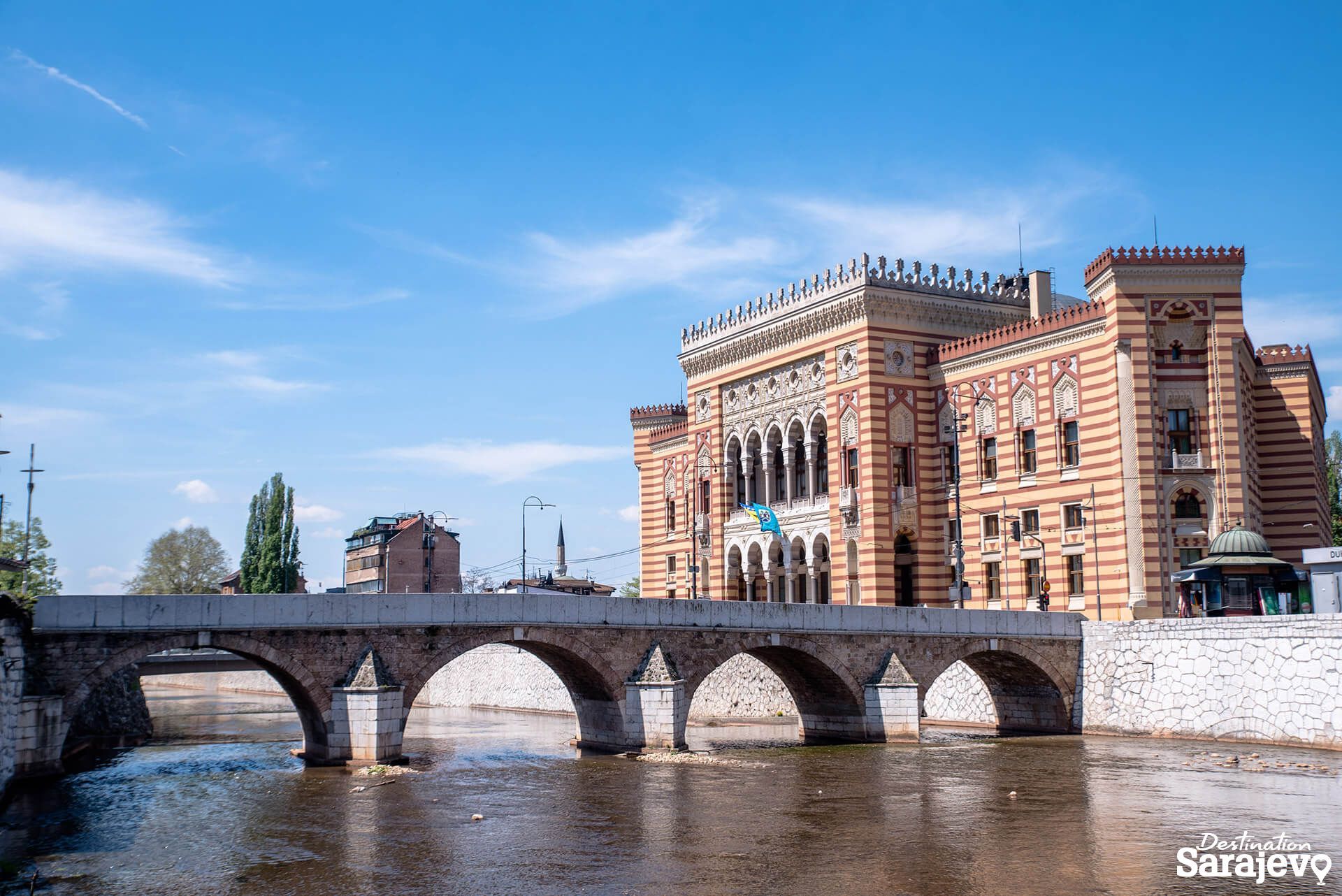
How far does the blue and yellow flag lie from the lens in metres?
61.3

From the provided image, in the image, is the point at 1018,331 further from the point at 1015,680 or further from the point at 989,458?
the point at 1015,680

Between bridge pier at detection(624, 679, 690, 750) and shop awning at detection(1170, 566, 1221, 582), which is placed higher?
shop awning at detection(1170, 566, 1221, 582)

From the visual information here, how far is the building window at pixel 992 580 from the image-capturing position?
54500mm

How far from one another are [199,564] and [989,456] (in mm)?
76251

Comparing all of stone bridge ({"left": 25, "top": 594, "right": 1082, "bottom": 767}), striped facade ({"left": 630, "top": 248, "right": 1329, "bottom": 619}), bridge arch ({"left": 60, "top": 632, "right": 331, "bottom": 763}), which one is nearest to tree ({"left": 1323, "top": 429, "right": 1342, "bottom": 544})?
striped facade ({"left": 630, "top": 248, "right": 1329, "bottom": 619})

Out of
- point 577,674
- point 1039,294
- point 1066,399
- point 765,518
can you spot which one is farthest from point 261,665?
point 1039,294

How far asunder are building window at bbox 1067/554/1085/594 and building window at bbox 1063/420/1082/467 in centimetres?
395

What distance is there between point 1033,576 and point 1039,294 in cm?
1596

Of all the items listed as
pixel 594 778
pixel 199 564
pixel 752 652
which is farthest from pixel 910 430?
pixel 199 564

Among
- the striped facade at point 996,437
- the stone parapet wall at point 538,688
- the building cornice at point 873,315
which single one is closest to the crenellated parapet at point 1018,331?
the striped facade at point 996,437

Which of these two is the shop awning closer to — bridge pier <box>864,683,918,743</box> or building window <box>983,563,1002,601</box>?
building window <box>983,563,1002,601</box>

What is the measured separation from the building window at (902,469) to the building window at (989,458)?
351 cm

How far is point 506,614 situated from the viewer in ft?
127

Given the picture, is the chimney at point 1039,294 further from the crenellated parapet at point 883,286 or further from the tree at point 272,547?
the tree at point 272,547
